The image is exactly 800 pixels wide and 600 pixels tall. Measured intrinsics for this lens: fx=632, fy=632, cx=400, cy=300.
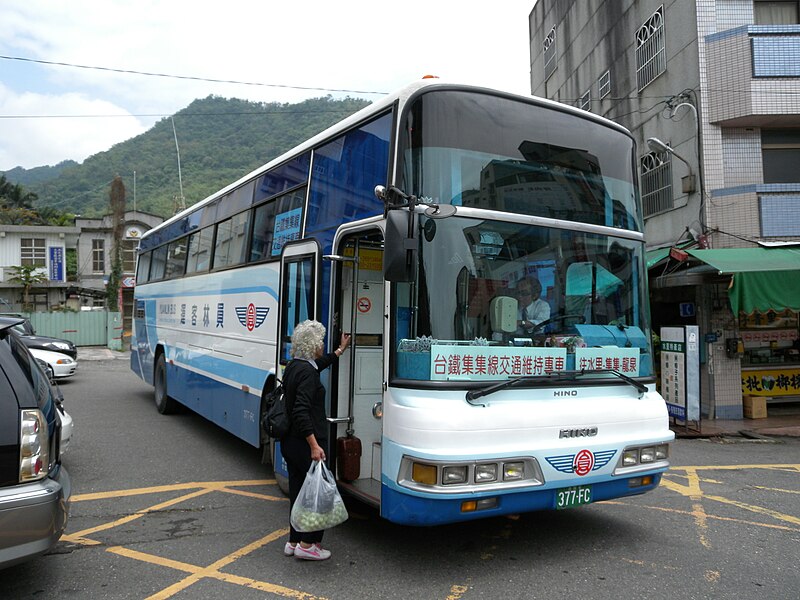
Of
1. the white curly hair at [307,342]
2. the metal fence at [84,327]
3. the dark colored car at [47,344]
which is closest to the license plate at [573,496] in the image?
the white curly hair at [307,342]

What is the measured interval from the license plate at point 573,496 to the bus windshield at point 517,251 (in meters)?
0.84

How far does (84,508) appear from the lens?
5.81m

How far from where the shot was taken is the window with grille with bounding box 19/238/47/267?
34.0 meters

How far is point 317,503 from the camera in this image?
13.9 feet

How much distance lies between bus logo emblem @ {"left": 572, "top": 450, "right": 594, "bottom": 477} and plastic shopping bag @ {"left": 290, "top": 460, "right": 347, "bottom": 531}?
64.8 inches

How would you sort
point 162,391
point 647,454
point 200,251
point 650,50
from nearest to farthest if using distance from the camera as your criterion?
point 647,454, point 200,251, point 162,391, point 650,50

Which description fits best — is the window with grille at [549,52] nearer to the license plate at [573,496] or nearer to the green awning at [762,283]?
the green awning at [762,283]

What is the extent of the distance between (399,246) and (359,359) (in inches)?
67.0

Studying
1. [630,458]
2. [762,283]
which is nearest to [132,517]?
[630,458]

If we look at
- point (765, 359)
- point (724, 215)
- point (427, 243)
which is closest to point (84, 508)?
point (427, 243)

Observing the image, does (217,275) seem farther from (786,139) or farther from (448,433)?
(786,139)

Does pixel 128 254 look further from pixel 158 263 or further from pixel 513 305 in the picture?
pixel 513 305

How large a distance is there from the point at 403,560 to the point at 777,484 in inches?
199

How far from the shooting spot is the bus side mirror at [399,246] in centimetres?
399
